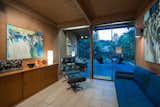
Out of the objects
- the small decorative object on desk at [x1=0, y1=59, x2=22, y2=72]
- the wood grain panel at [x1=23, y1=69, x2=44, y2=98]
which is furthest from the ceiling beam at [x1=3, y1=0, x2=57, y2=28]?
the wood grain panel at [x1=23, y1=69, x2=44, y2=98]

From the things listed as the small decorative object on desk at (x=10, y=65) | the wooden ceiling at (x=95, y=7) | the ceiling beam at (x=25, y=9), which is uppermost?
the wooden ceiling at (x=95, y=7)

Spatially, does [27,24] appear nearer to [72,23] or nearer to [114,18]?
[72,23]

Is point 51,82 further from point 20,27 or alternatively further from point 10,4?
point 10,4

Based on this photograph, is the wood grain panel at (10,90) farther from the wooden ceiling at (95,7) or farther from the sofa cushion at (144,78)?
the sofa cushion at (144,78)

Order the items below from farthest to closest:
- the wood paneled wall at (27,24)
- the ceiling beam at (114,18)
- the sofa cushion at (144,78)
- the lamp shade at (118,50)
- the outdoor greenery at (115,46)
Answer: the lamp shade at (118,50) → the outdoor greenery at (115,46) → the ceiling beam at (114,18) → the wood paneled wall at (27,24) → the sofa cushion at (144,78)

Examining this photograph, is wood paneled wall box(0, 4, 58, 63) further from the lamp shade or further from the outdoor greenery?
the lamp shade

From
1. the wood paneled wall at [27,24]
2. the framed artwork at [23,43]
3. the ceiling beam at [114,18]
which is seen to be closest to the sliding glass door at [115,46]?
the ceiling beam at [114,18]

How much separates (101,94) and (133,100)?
139cm

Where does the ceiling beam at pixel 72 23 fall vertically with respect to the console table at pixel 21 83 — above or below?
above

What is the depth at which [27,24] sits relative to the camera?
350 cm

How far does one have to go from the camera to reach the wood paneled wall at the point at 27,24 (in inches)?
107

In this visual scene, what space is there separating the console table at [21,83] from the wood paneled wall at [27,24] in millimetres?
625

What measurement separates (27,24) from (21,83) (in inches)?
79.8

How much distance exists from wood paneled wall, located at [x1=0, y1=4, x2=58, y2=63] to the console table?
62cm
